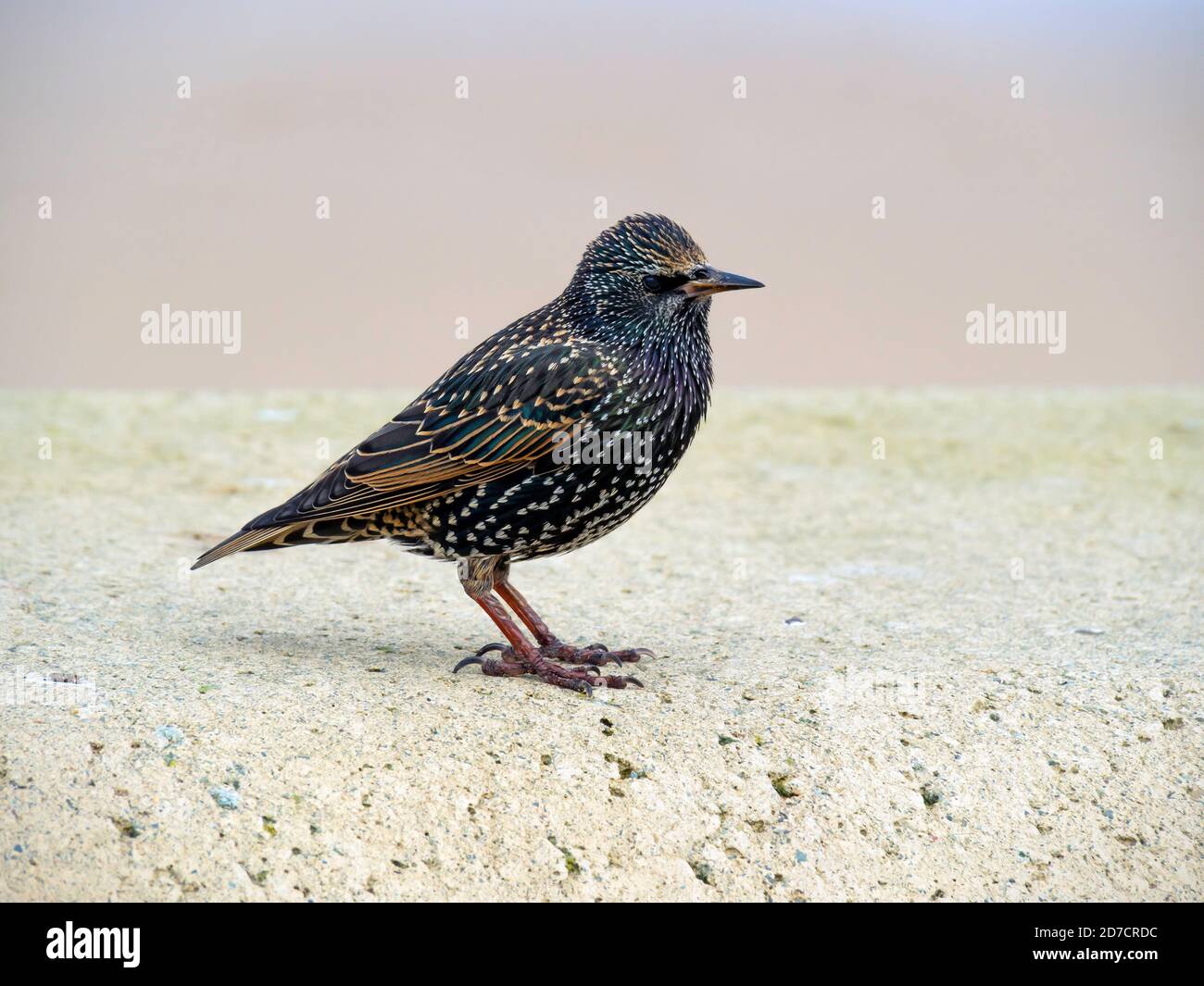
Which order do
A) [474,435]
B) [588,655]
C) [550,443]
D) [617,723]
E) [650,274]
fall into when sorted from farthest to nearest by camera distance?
[588,655] < [650,274] < [474,435] < [550,443] < [617,723]

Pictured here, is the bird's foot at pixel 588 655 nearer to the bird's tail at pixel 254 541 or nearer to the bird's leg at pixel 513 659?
the bird's leg at pixel 513 659

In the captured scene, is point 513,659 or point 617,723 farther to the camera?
point 513,659

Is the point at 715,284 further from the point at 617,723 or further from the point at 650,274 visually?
the point at 617,723

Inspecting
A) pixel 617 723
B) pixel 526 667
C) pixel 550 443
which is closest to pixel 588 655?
pixel 526 667

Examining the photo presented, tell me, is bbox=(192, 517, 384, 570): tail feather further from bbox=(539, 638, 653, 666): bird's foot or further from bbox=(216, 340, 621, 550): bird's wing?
bbox=(539, 638, 653, 666): bird's foot

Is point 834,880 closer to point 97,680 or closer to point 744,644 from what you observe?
point 744,644

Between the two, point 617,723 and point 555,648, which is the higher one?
point 555,648

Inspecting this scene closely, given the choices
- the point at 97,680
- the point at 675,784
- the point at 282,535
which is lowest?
the point at 675,784

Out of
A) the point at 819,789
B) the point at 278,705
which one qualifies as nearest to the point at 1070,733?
the point at 819,789
